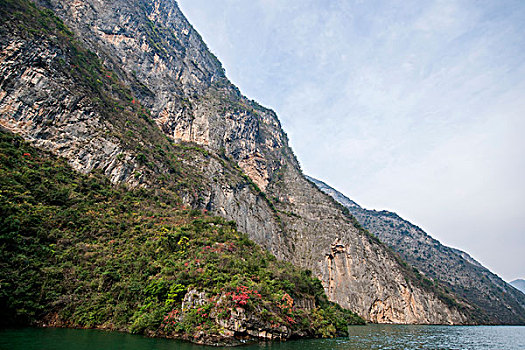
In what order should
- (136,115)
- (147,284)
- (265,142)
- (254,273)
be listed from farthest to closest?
(265,142) → (136,115) → (254,273) → (147,284)

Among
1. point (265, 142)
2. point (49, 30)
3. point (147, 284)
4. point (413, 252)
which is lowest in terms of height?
point (147, 284)

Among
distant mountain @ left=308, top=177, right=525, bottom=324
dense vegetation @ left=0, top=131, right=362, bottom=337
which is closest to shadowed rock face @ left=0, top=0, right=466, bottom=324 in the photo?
dense vegetation @ left=0, top=131, right=362, bottom=337

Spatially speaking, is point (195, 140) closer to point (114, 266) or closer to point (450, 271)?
point (114, 266)

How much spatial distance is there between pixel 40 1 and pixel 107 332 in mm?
63492

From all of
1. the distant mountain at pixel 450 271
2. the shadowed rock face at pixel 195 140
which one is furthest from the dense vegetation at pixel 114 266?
the distant mountain at pixel 450 271

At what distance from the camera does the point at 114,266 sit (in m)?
23.5

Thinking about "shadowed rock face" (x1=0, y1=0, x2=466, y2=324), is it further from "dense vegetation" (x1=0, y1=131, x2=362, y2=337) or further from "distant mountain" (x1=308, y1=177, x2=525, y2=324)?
"distant mountain" (x1=308, y1=177, x2=525, y2=324)

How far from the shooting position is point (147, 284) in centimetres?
2280

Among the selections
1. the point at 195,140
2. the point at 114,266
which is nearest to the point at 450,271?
the point at 195,140

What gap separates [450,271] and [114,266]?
11279 cm

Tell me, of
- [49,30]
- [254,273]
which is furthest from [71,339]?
[49,30]

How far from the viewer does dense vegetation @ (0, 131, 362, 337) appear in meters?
19.7

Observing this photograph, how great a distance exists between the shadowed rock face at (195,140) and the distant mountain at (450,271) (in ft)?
73.2

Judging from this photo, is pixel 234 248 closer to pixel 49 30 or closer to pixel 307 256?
pixel 307 256
